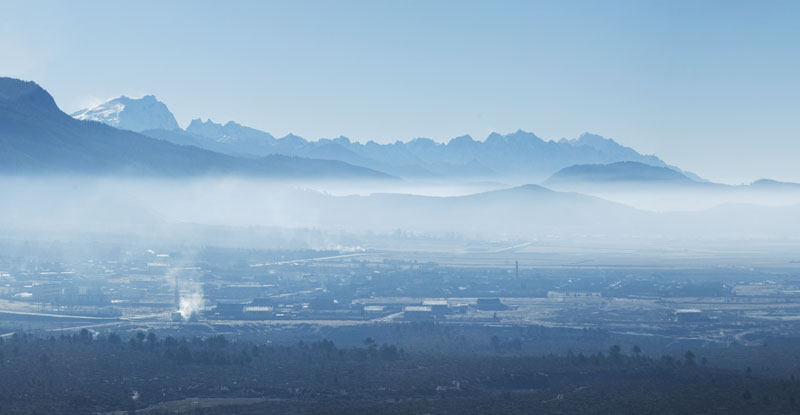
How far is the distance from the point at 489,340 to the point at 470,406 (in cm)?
2753

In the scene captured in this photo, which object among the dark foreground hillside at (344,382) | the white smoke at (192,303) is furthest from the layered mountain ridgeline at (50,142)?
the dark foreground hillside at (344,382)

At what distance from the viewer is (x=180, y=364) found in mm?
59781

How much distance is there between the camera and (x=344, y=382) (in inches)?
2196

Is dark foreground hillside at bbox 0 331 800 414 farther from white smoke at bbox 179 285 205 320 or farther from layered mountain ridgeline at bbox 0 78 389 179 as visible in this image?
layered mountain ridgeline at bbox 0 78 389 179

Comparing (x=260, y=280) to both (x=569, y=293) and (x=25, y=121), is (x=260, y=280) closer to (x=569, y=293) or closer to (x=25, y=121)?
(x=569, y=293)

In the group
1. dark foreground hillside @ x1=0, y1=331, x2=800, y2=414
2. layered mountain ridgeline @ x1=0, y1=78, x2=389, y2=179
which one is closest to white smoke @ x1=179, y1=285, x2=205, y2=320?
dark foreground hillside @ x1=0, y1=331, x2=800, y2=414

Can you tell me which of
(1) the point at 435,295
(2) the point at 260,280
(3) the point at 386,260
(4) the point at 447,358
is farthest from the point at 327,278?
(4) the point at 447,358

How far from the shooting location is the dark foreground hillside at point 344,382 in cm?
4800

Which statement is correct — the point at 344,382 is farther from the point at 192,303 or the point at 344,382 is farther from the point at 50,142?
the point at 50,142

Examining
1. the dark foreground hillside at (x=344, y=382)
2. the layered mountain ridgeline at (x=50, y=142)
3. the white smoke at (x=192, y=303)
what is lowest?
the dark foreground hillside at (x=344, y=382)

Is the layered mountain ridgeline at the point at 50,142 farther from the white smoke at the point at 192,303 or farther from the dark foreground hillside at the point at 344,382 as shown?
the dark foreground hillside at the point at 344,382

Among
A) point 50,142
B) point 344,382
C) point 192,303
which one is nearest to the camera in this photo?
point 344,382

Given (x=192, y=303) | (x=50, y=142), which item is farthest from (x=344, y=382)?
(x=50, y=142)

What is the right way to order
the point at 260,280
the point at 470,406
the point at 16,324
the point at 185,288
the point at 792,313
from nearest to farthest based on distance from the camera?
the point at 470,406
the point at 16,324
the point at 792,313
the point at 185,288
the point at 260,280
